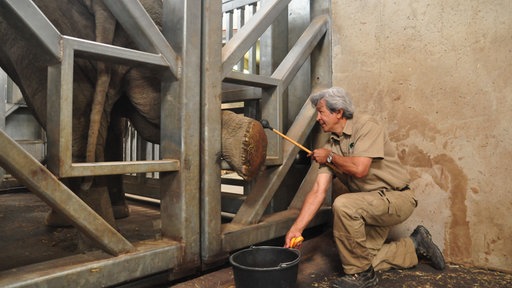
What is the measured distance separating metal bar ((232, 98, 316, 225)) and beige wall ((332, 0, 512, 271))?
0.60 meters

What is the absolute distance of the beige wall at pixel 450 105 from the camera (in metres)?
2.44

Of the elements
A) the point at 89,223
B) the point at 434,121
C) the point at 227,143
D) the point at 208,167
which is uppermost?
the point at 434,121

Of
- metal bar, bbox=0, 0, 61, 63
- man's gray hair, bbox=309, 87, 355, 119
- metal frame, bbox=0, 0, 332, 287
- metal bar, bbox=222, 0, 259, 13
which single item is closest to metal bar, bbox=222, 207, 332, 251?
metal frame, bbox=0, 0, 332, 287

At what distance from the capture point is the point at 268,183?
101 inches

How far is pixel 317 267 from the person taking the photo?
2451 millimetres

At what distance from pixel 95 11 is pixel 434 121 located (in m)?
2.39

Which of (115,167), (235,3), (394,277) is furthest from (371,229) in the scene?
(235,3)

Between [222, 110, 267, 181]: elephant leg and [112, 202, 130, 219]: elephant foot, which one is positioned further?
[112, 202, 130, 219]: elephant foot

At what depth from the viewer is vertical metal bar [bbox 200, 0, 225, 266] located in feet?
6.92

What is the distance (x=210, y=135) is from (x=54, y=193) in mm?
871

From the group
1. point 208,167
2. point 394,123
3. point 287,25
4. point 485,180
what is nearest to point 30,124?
point 287,25

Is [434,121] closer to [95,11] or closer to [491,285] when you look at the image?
[491,285]

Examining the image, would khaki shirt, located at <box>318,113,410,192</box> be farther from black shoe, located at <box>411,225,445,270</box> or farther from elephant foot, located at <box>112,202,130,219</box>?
elephant foot, located at <box>112,202,130,219</box>

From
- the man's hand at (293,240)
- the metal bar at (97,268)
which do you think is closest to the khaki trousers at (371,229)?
the man's hand at (293,240)
